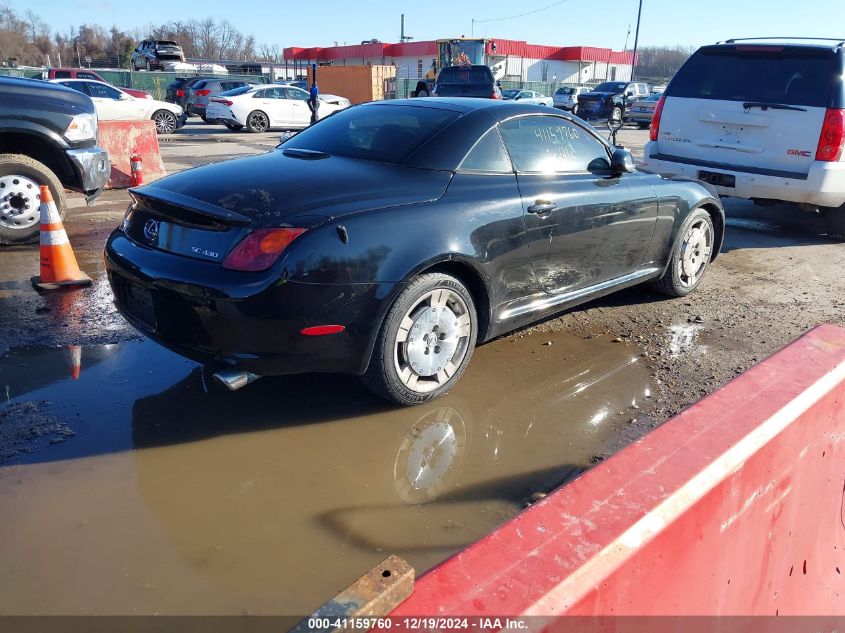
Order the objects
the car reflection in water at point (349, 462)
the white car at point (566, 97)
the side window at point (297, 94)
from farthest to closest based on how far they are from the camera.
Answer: the white car at point (566, 97)
the side window at point (297, 94)
the car reflection in water at point (349, 462)

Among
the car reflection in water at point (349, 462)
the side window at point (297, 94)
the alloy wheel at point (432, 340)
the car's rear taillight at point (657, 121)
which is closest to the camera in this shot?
the car reflection in water at point (349, 462)

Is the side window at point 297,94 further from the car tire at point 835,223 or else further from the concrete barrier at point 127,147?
the car tire at point 835,223

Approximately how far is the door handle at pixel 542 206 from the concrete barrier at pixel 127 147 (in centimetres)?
757

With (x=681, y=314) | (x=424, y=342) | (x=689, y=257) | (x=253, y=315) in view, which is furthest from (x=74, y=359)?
(x=689, y=257)

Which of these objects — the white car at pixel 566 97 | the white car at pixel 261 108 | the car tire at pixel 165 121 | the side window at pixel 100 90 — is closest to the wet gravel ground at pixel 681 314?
the side window at pixel 100 90

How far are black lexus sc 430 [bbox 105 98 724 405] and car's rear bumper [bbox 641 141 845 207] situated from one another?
3.04 meters

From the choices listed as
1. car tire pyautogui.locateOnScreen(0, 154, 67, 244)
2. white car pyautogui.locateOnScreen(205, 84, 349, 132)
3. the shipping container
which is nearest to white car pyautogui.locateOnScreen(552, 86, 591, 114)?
the shipping container

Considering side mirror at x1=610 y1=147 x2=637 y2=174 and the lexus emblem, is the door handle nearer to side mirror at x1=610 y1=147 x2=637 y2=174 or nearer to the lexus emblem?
side mirror at x1=610 y1=147 x2=637 y2=174

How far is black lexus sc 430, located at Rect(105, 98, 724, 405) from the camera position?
10.3 feet

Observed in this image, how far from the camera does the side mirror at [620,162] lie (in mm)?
4672

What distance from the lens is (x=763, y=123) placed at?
23.3 feet

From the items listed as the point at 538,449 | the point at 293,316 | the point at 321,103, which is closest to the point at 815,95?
the point at 538,449

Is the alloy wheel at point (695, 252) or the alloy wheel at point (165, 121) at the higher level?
the alloy wheel at point (695, 252)

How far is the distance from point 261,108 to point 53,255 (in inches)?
645
